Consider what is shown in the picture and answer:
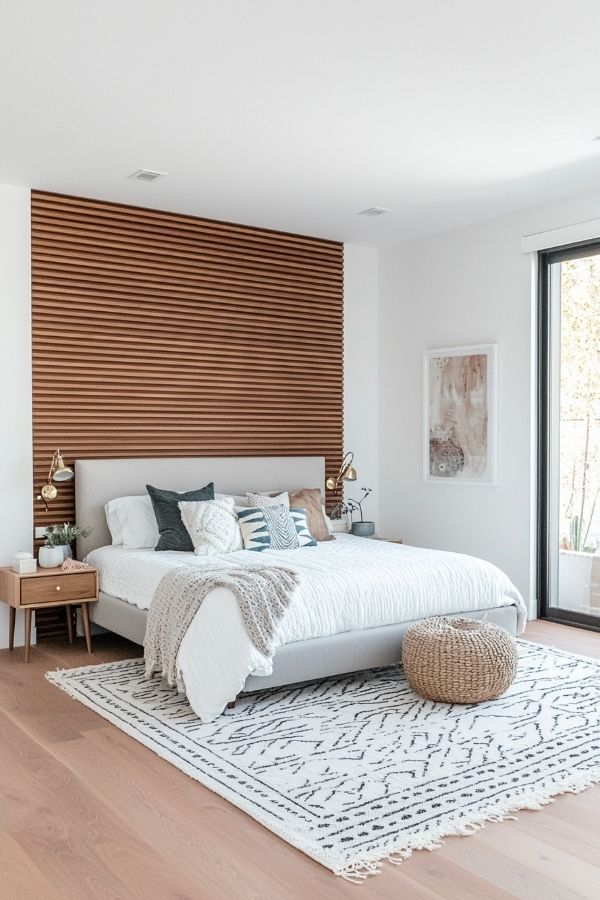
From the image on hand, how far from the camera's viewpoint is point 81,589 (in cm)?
498

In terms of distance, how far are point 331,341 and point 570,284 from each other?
1.86 metres

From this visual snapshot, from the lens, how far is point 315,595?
4051 millimetres

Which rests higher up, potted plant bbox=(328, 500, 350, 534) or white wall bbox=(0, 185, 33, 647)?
white wall bbox=(0, 185, 33, 647)

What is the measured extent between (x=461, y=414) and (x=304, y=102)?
114 inches

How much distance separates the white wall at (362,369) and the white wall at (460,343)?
0.24ft

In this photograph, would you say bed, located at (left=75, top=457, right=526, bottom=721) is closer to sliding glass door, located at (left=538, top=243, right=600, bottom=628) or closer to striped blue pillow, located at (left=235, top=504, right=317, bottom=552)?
striped blue pillow, located at (left=235, top=504, right=317, bottom=552)

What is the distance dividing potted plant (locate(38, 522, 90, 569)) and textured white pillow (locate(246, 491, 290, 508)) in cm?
110

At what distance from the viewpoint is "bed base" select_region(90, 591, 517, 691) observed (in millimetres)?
3887

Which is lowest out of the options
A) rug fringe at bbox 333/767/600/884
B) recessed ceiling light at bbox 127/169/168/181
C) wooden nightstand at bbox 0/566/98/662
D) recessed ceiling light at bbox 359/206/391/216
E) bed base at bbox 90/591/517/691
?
rug fringe at bbox 333/767/600/884

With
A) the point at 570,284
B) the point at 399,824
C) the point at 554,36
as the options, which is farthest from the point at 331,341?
the point at 399,824

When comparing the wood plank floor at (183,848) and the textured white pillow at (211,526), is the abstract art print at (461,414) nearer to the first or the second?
the textured white pillow at (211,526)

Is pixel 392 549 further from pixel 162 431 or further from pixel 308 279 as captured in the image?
pixel 308 279

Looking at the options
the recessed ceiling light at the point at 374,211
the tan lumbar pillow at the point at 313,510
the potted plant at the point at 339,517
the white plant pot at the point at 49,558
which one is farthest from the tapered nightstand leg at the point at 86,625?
the recessed ceiling light at the point at 374,211

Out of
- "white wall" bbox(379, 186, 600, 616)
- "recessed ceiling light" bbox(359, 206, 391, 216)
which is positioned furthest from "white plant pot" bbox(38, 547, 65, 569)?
"recessed ceiling light" bbox(359, 206, 391, 216)
